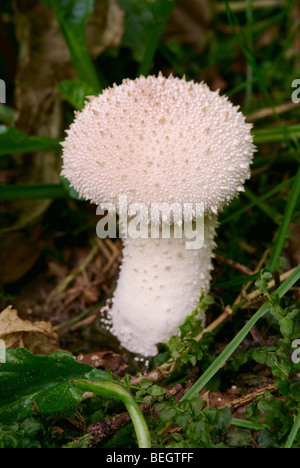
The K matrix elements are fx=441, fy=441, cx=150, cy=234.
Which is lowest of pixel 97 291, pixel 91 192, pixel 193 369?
pixel 193 369

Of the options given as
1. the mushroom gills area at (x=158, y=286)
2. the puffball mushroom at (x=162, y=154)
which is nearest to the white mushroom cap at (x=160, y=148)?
the puffball mushroom at (x=162, y=154)

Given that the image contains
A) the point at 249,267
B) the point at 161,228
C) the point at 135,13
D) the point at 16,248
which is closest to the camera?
the point at 161,228

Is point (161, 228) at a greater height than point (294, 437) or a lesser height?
greater

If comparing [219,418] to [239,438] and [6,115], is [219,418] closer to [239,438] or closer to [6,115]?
[239,438]

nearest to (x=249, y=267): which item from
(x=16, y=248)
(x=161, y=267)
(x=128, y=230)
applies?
(x=161, y=267)

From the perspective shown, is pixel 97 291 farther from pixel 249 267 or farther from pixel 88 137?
pixel 88 137

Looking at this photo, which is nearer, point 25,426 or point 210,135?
point 25,426
